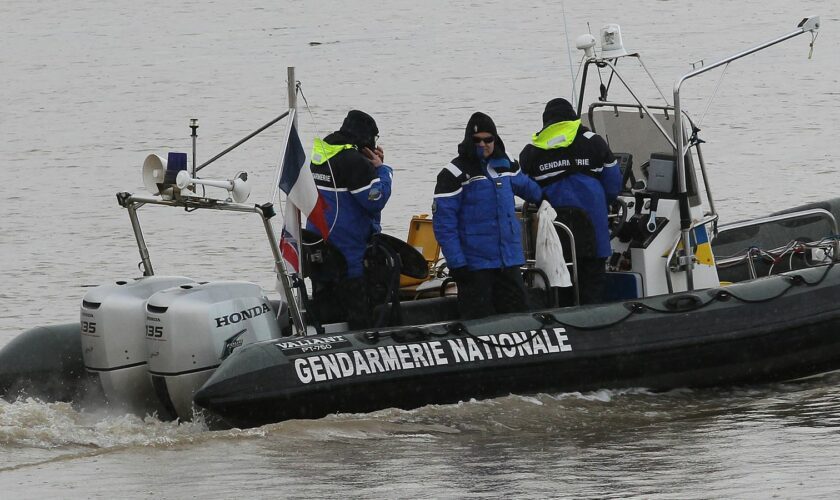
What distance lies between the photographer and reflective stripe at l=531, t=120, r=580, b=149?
7.19 metres

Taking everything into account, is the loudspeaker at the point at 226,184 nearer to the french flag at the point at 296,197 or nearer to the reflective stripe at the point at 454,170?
the french flag at the point at 296,197

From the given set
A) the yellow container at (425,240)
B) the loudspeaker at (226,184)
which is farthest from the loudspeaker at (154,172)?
the yellow container at (425,240)

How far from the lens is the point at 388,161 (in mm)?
15359

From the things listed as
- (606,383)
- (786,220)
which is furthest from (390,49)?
(606,383)

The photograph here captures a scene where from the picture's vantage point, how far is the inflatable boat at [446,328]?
6348 millimetres

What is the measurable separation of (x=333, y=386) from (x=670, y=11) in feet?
64.2

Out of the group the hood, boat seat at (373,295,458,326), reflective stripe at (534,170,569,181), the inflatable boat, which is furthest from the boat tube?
the hood

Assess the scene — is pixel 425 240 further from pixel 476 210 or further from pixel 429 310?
pixel 476 210

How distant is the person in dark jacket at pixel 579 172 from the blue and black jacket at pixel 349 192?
2.99ft

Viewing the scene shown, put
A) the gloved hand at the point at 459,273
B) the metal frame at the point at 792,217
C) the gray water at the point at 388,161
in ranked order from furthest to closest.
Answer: the metal frame at the point at 792,217 < the gloved hand at the point at 459,273 < the gray water at the point at 388,161

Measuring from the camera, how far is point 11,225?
13508mm

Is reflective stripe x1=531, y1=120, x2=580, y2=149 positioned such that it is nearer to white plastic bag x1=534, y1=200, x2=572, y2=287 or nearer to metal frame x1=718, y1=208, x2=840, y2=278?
white plastic bag x1=534, y1=200, x2=572, y2=287

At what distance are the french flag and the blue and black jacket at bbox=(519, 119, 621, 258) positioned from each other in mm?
1283

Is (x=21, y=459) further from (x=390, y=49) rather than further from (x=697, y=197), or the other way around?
(x=390, y=49)
